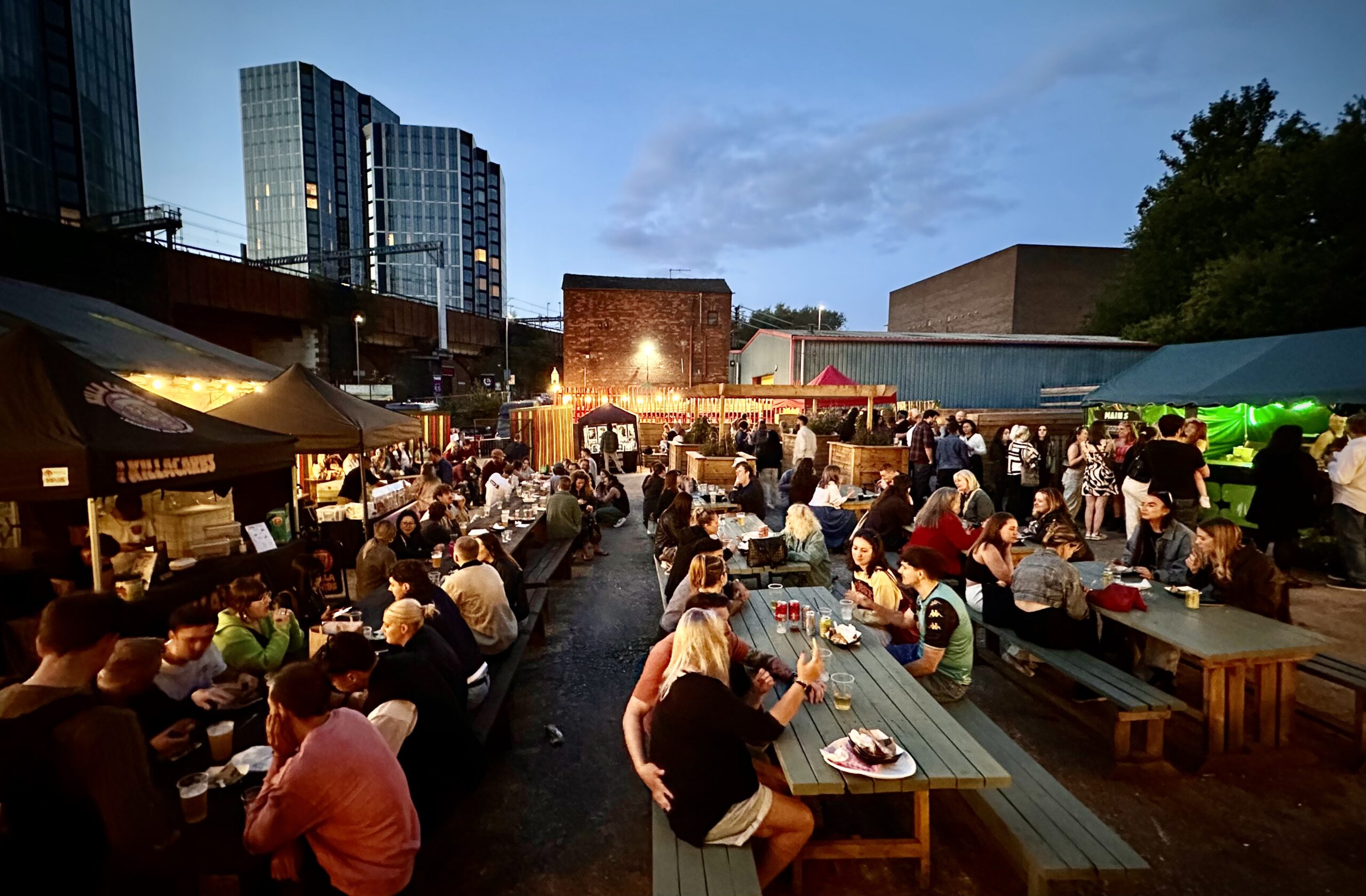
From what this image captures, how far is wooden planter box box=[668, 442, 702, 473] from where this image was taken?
1536cm

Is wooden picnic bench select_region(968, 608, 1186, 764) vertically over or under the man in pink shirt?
under

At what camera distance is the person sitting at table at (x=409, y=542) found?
6812mm

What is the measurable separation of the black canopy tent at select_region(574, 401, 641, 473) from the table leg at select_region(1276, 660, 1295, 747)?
1313 centimetres

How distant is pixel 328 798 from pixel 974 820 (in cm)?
304

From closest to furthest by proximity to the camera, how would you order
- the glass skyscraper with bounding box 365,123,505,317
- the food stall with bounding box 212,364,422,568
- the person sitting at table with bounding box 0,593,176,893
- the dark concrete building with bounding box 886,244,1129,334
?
1. the person sitting at table with bounding box 0,593,176,893
2. the food stall with bounding box 212,364,422,568
3. the dark concrete building with bounding box 886,244,1129,334
4. the glass skyscraper with bounding box 365,123,505,317

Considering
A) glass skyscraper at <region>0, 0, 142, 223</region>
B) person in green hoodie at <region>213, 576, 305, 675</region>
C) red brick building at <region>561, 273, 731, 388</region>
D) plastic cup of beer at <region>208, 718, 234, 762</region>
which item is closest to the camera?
plastic cup of beer at <region>208, 718, 234, 762</region>

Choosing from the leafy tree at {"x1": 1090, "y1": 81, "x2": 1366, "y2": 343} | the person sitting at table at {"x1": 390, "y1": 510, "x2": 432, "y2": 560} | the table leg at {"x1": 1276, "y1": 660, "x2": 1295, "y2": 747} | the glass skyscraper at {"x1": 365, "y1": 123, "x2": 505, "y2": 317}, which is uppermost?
the glass skyscraper at {"x1": 365, "y1": 123, "x2": 505, "y2": 317}

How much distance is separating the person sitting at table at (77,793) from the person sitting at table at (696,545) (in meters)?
2.82

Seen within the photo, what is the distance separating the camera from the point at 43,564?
480cm

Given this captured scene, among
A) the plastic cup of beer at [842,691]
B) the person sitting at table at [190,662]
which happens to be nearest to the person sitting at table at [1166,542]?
the plastic cup of beer at [842,691]

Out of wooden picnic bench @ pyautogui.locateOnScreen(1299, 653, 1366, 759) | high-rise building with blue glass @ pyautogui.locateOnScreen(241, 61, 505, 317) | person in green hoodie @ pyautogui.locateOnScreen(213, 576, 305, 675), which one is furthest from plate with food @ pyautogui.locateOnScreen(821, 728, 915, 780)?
high-rise building with blue glass @ pyautogui.locateOnScreen(241, 61, 505, 317)

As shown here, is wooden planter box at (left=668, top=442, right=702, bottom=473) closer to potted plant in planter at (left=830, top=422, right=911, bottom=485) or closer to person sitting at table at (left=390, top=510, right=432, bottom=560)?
potted plant in planter at (left=830, top=422, right=911, bottom=485)

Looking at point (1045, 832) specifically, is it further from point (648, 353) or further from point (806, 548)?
point (648, 353)

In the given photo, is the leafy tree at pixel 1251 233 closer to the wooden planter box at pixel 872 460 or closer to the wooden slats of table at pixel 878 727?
the wooden planter box at pixel 872 460
